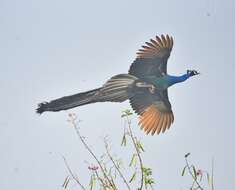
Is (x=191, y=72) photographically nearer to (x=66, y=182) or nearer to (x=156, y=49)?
(x=156, y=49)

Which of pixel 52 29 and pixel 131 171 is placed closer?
pixel 131 171

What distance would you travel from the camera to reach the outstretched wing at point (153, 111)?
2098mm

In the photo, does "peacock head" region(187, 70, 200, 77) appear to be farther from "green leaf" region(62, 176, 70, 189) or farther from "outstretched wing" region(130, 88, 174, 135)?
"green leaf" region(62, 176, 70, 189)

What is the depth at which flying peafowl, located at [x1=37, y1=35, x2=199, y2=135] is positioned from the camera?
82.9 inches

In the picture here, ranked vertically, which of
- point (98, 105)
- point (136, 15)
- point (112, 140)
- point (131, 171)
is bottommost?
point (131, 171)

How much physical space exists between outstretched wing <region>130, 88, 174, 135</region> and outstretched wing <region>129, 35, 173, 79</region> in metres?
0.08

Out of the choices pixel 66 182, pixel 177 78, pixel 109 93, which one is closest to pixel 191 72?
pixel 177 78

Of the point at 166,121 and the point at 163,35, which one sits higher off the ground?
the point at 163,35

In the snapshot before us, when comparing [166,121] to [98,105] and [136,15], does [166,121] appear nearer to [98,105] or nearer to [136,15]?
[98,105]

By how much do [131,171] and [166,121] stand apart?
0.25 metres

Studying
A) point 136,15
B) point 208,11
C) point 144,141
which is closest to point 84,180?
point 144,141

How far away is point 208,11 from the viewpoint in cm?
221

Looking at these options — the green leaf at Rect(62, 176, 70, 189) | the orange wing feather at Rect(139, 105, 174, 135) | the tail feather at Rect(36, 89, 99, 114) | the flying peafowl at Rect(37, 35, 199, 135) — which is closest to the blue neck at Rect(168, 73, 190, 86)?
the flying peafowl at Rect(37, 35, 199, 135)

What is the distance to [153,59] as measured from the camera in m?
2.12
